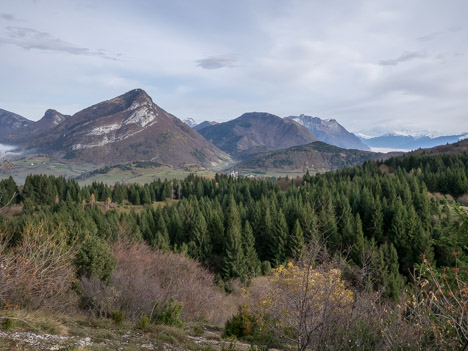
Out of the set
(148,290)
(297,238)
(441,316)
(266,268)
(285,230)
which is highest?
(441,316)

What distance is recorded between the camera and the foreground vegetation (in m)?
9.19

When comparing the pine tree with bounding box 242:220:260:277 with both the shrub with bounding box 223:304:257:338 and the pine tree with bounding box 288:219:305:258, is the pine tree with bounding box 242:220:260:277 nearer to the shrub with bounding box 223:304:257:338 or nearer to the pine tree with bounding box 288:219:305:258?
→ the pine tree with bounding box 288:219:305:258

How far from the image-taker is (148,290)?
2442 cm

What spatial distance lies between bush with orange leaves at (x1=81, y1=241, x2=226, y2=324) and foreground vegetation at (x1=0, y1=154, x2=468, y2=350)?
16 centimetres

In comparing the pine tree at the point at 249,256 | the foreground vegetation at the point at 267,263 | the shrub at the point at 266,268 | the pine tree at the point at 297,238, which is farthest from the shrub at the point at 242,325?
the pine tree at the point at 249,256

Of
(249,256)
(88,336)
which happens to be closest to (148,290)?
(88,336)

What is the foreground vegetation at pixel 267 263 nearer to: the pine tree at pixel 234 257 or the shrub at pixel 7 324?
the pine tree at pixel 234 257

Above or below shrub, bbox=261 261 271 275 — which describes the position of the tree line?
above

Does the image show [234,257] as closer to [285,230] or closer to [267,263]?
[267,263]

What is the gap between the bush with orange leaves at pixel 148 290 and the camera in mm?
21188

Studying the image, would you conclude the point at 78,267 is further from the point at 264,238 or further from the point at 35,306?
the point at 264,238

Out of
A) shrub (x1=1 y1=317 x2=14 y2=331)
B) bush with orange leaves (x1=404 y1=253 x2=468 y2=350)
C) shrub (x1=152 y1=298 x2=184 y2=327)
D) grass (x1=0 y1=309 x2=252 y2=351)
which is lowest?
shrub (x1=152 y1=298 x2=184 y2=327)

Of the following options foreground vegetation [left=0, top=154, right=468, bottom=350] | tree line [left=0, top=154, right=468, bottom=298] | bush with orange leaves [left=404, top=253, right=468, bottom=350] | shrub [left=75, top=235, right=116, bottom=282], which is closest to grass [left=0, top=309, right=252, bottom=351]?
foreground vegetation [left=0, top=154, right=468, bottom=350]

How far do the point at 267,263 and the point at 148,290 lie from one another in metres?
33.0
